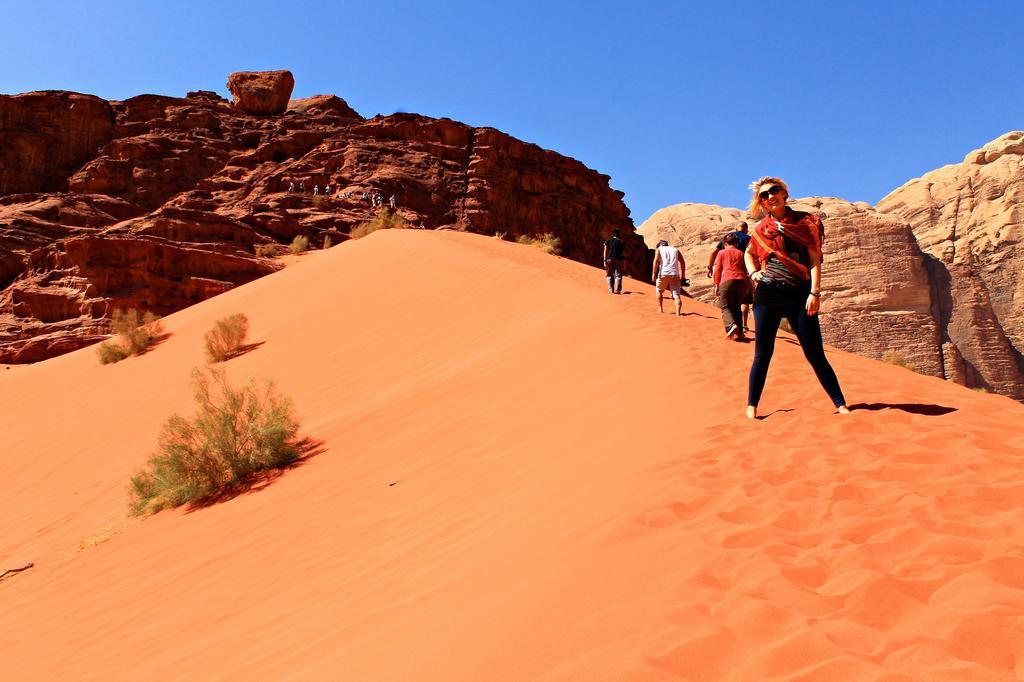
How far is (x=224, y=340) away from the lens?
1332cm

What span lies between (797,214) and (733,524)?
270 centimetres

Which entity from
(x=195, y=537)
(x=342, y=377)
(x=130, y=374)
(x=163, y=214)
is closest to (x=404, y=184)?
(x=163, y=214)

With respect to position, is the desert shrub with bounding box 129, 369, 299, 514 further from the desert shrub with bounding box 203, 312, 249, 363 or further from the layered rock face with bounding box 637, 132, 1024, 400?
the layered rock face with bounding box 637, 132, 1024, 400

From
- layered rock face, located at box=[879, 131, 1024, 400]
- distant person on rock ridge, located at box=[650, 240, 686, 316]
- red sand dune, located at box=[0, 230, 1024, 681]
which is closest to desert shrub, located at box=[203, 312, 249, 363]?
red sand dune, located at box=[0, 230, 1024, 681]

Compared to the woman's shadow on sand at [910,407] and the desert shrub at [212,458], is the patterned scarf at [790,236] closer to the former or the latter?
the woman's shadow on sand at [910,407]

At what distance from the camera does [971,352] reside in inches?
1575

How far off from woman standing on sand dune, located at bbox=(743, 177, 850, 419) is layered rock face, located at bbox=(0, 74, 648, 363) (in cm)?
1875

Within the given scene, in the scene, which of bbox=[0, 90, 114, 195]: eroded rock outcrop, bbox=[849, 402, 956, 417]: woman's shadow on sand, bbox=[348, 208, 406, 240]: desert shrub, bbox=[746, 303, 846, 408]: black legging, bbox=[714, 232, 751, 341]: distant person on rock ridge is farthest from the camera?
bbox=[0, 90, 114, 195]: eroded rock outcrop

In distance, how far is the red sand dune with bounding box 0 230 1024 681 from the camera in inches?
88.7

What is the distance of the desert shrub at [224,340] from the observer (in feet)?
43.0

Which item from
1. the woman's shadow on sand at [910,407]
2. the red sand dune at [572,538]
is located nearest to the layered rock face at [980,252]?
the woman's shadow on sand at [910,407]

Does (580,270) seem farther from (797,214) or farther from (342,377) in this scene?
(797,214)

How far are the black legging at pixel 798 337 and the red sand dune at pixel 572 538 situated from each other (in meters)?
0.25

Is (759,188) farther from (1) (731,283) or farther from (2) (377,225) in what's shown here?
(2) (377,225)
